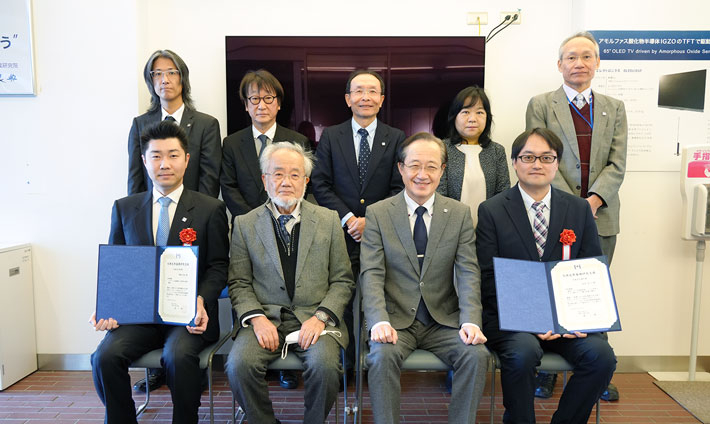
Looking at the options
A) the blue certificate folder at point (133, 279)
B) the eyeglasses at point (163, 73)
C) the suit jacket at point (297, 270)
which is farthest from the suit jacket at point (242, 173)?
the blue certificate folder at point (133, 279)

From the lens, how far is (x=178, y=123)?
10.6 feet

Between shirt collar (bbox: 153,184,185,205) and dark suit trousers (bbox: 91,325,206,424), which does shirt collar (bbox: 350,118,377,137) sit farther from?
dark suit trousers (bbox: 91,325,206,424)

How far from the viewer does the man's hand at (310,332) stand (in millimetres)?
2283

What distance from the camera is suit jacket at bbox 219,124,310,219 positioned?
10.4 ft

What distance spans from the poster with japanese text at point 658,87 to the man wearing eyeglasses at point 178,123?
2794mm

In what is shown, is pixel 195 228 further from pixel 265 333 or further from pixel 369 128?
pixel 369 128

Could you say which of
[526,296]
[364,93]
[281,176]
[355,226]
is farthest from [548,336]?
[364,93]

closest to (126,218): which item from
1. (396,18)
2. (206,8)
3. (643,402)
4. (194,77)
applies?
A: (194,77)

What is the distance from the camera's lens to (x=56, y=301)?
11.8 ft

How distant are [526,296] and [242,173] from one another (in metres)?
1.96

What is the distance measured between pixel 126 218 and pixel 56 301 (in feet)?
5.32

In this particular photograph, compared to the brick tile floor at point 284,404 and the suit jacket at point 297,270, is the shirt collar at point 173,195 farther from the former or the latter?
the brick tile floor at point 284,404

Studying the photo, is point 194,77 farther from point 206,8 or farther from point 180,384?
point 180,384

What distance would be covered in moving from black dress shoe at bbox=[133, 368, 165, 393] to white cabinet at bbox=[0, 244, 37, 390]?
0.87m
